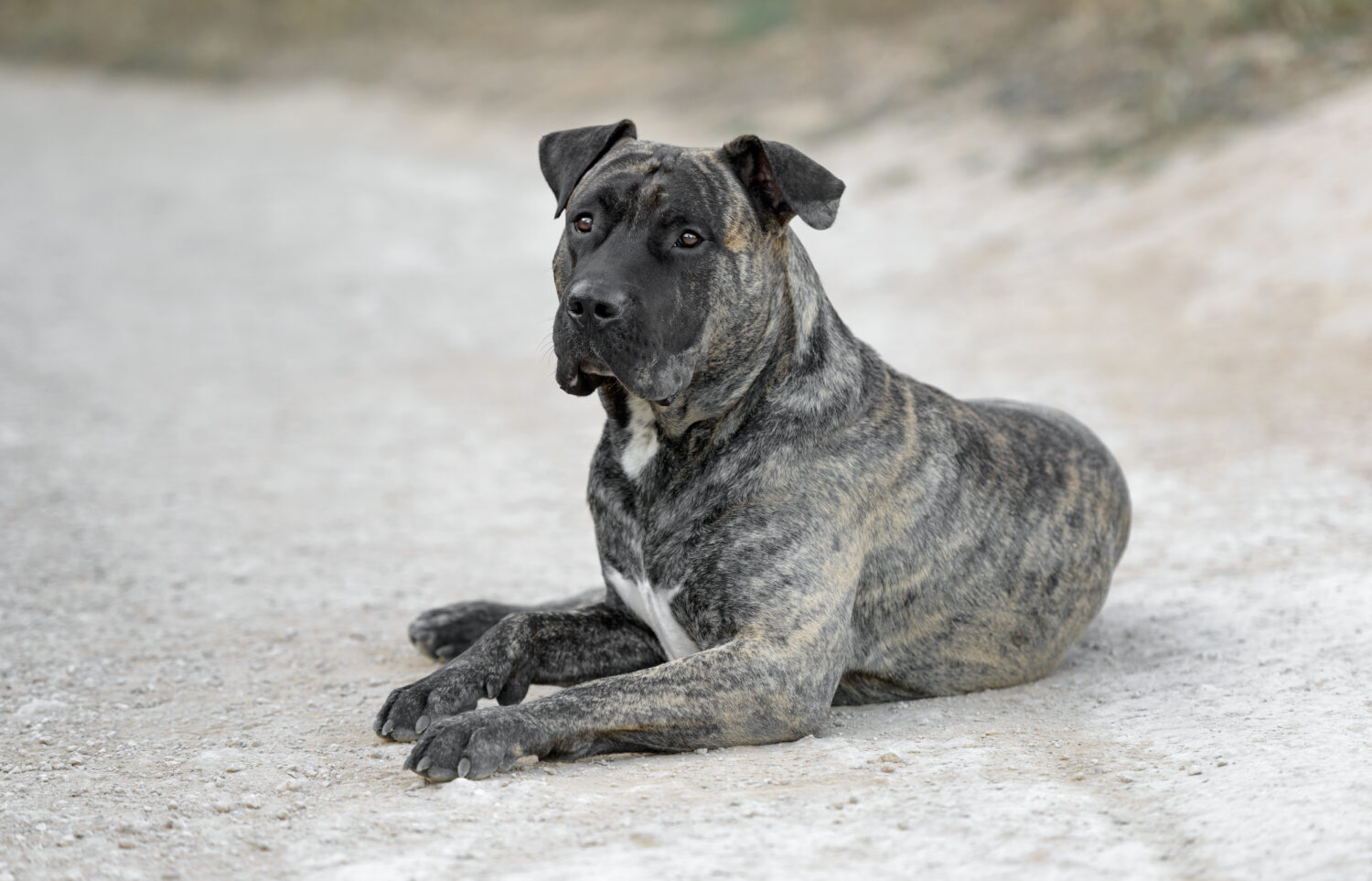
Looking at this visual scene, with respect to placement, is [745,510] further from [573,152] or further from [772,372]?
[573,152]

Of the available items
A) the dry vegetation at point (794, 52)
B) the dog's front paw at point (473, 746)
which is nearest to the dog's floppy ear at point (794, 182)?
the dog's front paw at point (473, 746)

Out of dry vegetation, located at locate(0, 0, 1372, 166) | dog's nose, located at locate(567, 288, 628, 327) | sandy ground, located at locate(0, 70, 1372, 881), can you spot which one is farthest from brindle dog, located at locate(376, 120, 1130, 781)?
dry vegetation, located at locate(0, 0, 1372, 166)

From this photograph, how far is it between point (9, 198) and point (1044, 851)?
50.5 feet

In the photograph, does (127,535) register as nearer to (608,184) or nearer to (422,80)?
(608,184)

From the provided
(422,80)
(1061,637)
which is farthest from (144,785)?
(422,80)

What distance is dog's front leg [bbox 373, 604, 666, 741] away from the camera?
3820 millimetres

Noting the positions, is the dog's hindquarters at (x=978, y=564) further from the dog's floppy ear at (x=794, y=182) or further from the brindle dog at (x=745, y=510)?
the dog's floppy ear at (x=794, y=182)

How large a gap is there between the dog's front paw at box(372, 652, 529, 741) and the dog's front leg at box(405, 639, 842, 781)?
0.36 metres

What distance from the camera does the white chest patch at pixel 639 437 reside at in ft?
13.4

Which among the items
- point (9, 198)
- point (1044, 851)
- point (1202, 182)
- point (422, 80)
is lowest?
point (1044, 851)

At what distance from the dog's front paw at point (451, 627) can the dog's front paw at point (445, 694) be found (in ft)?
2.36

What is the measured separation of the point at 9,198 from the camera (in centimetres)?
1556

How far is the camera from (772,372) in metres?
4.00

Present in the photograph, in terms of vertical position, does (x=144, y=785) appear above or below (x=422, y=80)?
below
